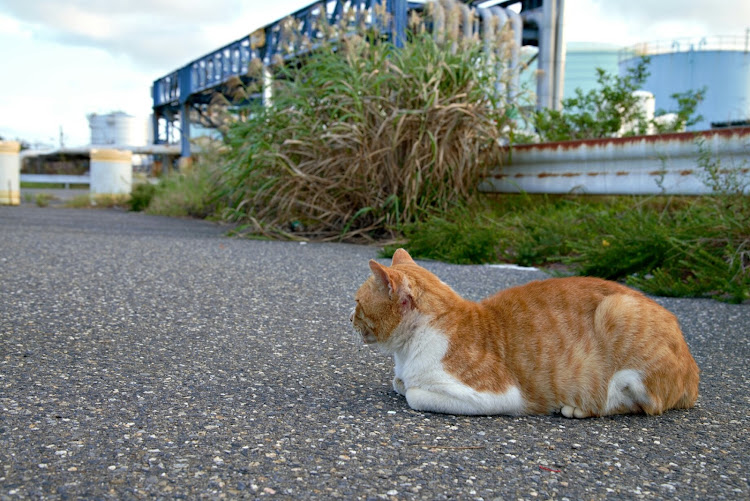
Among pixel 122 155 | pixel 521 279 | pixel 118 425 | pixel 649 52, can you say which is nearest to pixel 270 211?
pixel 521 279

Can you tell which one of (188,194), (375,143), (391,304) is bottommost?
(391,304)

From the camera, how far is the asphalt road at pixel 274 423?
174 cm

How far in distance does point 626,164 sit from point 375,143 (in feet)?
8.80

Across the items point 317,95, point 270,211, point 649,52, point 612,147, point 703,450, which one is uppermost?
point 649,52

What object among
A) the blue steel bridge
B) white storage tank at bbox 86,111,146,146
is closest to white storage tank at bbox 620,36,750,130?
the blue steel bridge

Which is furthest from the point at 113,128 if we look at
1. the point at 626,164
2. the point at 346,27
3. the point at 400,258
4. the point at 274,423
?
the point at 274,423

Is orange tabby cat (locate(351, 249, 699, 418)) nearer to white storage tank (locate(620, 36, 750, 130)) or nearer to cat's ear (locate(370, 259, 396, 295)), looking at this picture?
cat's ear (locate(370, 259, 396, 295))

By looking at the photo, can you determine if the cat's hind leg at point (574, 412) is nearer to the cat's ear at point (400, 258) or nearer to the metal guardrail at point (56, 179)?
the cat's ear at point (400, 258)

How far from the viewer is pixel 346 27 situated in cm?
895

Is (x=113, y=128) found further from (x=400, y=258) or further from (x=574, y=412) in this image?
(x=574, y=412)

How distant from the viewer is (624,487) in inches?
70.2

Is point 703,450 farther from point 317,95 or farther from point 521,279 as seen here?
point 317,95

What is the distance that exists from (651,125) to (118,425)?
928cm

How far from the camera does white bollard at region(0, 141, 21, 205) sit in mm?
14250
